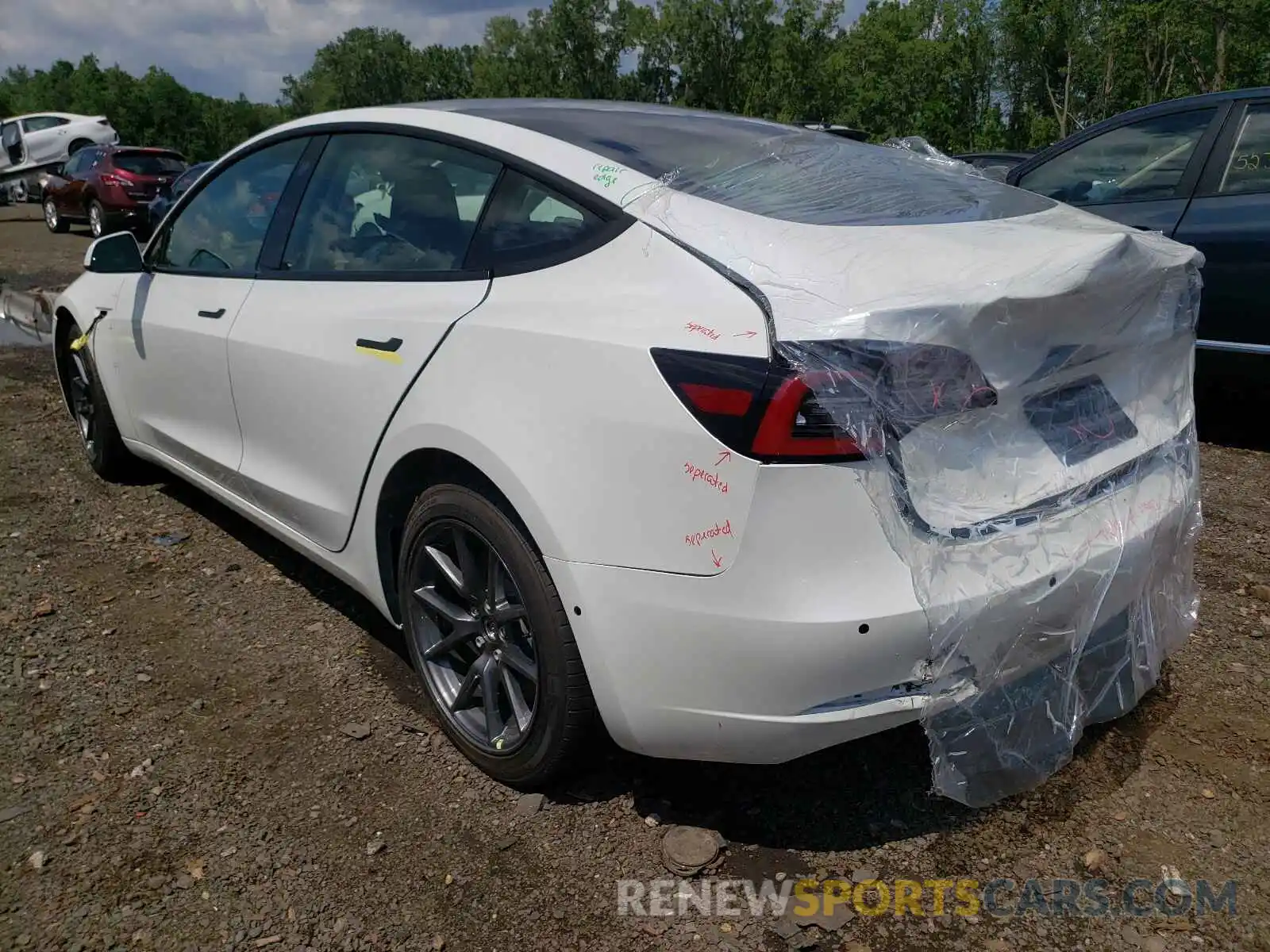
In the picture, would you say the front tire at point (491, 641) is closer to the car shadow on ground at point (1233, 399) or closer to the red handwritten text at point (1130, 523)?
the red handwritten text at point (1130, 523)

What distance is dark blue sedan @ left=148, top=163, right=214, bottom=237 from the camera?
48.7 feet

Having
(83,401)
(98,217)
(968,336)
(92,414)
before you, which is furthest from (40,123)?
(968,336)

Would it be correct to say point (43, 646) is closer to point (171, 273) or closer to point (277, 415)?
point (277, 415)

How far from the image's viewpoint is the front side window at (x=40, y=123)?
2177cm

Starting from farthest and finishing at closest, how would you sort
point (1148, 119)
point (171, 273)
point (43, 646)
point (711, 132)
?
point (1148, 119) < point (171, 273) < point (43, 646) < point (711, 132)

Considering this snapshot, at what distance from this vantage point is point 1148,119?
5176 millimetres

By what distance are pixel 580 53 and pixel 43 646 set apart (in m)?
68.0

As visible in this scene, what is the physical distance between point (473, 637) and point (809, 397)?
118cm

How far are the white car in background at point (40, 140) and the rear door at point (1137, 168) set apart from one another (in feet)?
70.7

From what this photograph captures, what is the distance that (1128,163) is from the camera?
5238 millimetres

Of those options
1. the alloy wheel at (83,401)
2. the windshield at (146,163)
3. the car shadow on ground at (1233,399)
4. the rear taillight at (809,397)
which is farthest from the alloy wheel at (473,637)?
the windshield at (146,163)

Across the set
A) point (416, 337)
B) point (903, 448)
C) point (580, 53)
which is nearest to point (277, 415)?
point (416, 337)

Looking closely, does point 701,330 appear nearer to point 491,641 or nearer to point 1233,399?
point 491,641

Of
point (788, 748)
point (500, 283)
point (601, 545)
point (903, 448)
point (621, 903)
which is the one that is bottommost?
point (621, 903)
